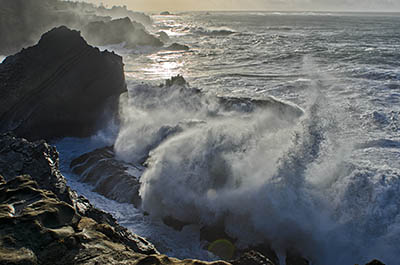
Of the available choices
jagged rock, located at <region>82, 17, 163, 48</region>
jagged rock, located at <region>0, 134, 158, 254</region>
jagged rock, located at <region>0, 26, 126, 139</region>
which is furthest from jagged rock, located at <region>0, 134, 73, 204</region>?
jagged rock, located at <region>82, 17, 163, 48</region>

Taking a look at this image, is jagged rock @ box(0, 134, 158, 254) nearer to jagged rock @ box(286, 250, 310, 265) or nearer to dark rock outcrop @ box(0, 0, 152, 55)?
jagged rock @ box(286, 250, 310, 265)

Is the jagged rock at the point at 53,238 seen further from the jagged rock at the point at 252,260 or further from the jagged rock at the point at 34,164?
the jagged rock at the point at 34,164

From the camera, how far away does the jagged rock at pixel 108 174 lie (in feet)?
26.7

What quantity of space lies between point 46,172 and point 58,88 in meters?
6.31

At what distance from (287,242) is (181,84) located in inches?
374

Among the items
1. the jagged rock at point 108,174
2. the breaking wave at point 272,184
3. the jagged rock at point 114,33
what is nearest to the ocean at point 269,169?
the breaking wave at point 272,184

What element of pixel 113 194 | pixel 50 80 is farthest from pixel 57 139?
pixel 113 194

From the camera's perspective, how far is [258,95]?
48.5 ft

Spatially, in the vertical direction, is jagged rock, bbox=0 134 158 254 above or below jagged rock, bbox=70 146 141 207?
above

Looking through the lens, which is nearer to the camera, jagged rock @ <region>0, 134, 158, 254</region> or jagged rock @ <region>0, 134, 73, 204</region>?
jagged rock @ <region>0, 134, 158, 254</region>

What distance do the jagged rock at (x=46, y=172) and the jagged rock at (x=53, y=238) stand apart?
937 millimetres

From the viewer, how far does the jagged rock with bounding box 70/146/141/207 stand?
8141mm

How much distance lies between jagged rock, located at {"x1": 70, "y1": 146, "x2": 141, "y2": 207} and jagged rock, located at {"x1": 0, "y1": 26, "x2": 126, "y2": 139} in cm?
200

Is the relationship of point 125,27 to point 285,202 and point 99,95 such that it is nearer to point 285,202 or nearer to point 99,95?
point 99,95
